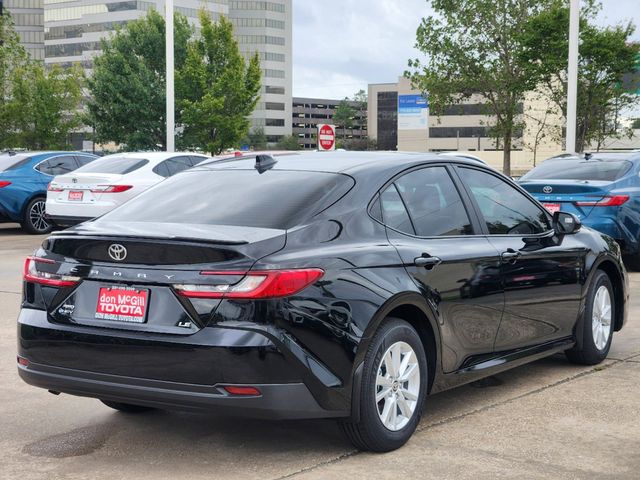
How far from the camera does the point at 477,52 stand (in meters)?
40.1

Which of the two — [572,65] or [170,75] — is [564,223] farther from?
[170,75]

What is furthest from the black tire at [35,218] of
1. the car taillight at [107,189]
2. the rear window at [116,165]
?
the car taillight at [107,189]

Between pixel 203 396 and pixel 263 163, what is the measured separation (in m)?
1.60

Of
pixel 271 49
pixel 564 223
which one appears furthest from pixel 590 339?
pixel 271 49

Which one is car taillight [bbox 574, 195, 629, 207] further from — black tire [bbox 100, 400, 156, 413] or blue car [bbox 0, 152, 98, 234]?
blue car [bbox 0, 152, 98, 234]

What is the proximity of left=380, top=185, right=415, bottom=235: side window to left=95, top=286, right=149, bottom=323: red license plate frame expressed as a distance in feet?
4.31

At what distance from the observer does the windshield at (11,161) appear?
1831 cm

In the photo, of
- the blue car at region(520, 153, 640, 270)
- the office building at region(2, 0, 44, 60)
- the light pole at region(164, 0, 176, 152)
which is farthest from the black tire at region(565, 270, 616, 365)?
the office building at region(2, 0, 44, 60)

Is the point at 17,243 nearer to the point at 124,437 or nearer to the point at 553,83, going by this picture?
the point at 124,437

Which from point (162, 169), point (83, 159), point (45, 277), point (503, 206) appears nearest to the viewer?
point (45, 277)

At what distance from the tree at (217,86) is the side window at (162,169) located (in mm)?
33162

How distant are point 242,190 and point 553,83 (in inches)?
1390

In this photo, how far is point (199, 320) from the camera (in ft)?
14.0

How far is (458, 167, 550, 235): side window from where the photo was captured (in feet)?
19.2
